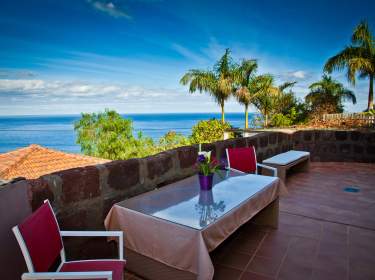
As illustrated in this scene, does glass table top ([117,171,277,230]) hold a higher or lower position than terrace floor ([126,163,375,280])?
higher

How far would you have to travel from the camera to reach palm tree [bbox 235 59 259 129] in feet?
57.8

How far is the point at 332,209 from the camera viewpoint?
3.15m

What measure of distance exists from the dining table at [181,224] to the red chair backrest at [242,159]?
1003 mm

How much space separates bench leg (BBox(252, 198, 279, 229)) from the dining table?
501mm

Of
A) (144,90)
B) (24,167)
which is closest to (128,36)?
(24,167)

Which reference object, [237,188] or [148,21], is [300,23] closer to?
[148,21]

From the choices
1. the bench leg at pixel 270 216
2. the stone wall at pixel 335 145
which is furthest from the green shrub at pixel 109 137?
the bench leg at pixel 270 216

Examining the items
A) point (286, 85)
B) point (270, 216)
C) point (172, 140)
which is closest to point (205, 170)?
point (270, 216)

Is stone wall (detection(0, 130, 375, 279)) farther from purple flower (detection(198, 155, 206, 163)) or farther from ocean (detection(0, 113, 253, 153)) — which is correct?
ocean (detection(0, 113, 253, 153))

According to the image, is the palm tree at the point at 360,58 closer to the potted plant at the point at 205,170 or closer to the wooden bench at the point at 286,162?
the wooden bench at the point at 286,162

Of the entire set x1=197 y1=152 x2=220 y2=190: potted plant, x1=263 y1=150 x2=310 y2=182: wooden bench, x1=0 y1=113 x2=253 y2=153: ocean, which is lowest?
x1=0 y1=113 x2=253 y2=153: ocean

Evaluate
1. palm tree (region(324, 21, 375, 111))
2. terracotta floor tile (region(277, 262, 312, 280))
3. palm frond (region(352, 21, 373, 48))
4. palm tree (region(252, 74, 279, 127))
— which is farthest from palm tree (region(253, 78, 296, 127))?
terracotta floor tile (region(277, 262, 312, 280))

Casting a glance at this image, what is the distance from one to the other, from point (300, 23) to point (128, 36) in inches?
601

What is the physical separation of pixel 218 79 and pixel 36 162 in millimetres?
12990
